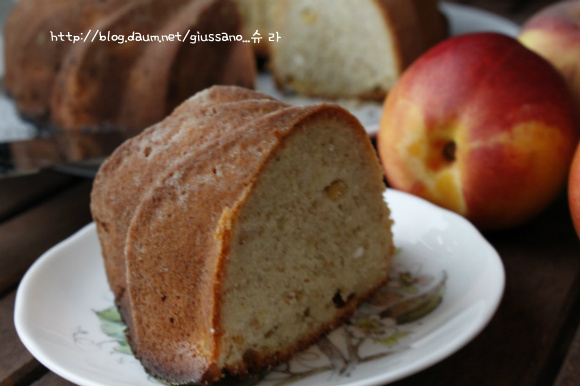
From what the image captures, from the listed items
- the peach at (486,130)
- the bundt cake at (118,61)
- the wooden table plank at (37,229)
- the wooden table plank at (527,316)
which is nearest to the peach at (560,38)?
the peach at (486,130)

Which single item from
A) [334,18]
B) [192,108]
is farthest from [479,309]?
[334,18]

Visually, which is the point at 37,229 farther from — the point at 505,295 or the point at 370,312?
the point at 505,295

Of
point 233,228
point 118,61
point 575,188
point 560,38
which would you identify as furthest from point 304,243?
point 118,61

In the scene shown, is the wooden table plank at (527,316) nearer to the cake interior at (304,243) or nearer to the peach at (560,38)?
the cake interior at (304,243)

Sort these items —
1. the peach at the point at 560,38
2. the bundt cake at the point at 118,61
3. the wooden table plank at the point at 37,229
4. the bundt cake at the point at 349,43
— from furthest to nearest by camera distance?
the bundt cake at the point at 349,43, the bundt cake at the point at 118,61, the peach at the point at 560,38, the wooden table plank at the point at 37,229

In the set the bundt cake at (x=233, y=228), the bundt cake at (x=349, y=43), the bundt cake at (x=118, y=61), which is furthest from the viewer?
the bundt cake at (x=349, y=43)

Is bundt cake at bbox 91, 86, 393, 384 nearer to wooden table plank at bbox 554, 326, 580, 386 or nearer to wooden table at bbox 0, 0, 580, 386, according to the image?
wooden table at bbox 0, 0, 580, 386
